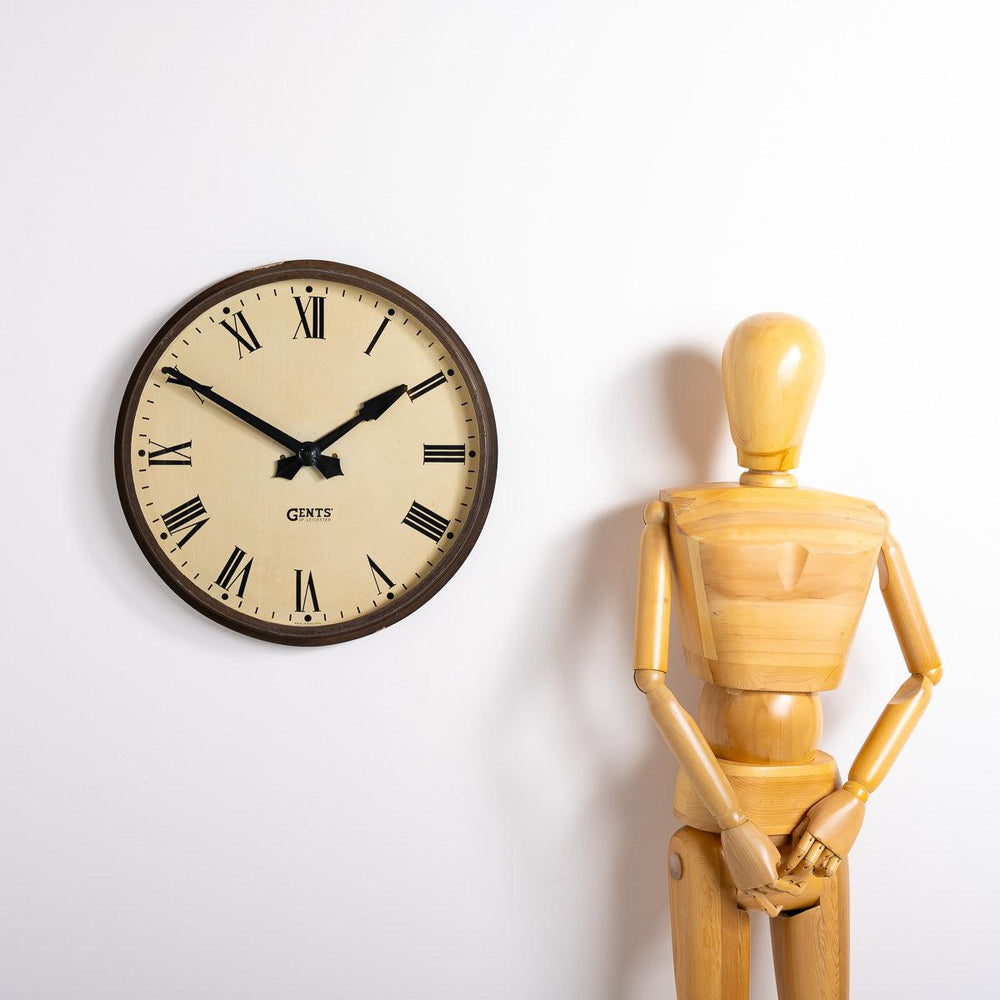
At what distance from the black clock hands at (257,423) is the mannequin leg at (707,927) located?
759 millimetres

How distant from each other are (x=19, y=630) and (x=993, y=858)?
1573 millimetres

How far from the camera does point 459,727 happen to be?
1.50m

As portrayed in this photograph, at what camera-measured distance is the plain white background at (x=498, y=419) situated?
1.47m

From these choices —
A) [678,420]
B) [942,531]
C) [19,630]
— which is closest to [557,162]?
[678,420]

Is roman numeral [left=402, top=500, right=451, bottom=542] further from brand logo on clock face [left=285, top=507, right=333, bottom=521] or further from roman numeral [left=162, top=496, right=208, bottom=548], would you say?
roman numeral [left=162, top=496, right=208, bottom=548]

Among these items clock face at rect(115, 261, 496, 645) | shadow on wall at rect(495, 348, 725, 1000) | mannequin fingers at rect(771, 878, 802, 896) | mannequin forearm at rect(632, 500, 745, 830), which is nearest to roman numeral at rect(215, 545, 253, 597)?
clock face at rect(115, 261, 496, 645)

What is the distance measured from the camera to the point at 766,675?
128 centimetres

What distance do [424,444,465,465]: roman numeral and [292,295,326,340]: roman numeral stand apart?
23 cm

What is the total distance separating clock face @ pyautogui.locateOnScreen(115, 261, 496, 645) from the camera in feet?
4.69

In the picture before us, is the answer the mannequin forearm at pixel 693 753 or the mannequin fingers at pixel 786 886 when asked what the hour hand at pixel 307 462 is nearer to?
the mannequin forearm at pixel 693 753

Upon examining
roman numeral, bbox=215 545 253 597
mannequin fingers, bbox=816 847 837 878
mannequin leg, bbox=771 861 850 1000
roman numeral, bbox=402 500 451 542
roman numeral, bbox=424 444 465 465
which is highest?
roman numeral, bbox=424 444 465 465

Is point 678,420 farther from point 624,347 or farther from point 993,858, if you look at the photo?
point 993,858

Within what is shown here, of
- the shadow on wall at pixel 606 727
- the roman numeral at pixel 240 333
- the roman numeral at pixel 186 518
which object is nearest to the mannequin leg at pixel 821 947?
the shadow on wall at pixel 606 727

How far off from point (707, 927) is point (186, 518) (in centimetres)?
94
